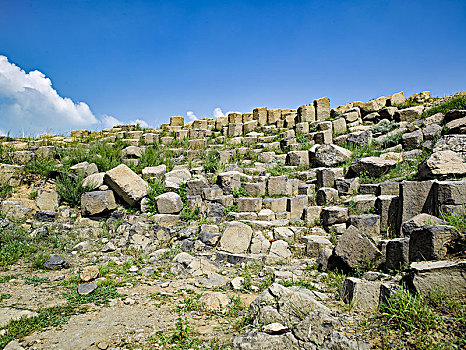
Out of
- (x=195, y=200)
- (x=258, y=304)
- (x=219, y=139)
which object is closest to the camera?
(x=258, y=304)

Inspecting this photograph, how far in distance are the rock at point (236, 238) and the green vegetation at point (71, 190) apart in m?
4.07

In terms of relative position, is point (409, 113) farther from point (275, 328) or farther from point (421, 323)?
point (275, 328)

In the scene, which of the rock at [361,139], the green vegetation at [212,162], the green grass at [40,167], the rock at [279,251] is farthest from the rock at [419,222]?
the green grass at [40,167]

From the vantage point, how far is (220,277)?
17.4ft

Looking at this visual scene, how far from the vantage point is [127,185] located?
7.58m

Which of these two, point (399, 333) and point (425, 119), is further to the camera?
point (425, 119)

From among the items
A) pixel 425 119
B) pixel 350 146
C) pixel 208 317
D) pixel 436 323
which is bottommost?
pixel 208 317

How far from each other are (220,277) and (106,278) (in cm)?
202

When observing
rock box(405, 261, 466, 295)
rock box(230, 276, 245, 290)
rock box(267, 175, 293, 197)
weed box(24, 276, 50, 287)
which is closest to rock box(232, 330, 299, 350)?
rock box(405, 261, 466, 295)

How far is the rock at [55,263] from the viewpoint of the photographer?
5.47 m

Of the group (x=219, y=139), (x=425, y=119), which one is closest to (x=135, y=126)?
(x=219, y=139)

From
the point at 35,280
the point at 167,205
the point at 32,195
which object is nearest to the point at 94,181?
the point at 32,195

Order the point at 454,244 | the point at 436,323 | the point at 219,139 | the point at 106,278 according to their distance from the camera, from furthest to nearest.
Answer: the point at 219,139 → the point at 106,278 → the point at 454,244 → the point at 436,323

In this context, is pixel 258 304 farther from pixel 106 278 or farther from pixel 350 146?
pixel 350 146
